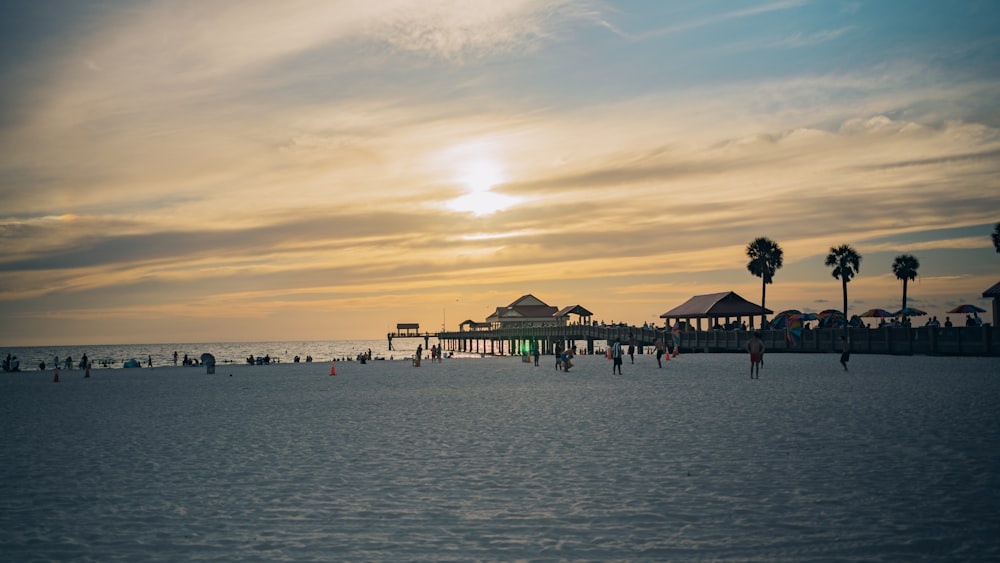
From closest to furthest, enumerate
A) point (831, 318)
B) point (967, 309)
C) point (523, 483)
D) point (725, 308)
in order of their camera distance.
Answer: point (523, 483) → point (967, 309) → point (831, 318) → point (725, 308)

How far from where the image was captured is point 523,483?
11.6 meters

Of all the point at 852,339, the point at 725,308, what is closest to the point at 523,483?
the point at 852,339

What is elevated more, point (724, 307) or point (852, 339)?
point (724, 307)

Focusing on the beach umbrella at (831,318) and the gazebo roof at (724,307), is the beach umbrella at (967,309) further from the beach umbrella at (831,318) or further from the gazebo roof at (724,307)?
the gazebo roof at (724,307)

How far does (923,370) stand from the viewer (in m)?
36.7

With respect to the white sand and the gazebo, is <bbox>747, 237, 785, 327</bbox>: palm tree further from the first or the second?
the white sand

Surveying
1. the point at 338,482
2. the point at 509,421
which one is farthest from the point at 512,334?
the point at 338,482

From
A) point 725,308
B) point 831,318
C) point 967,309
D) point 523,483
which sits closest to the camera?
point 523,483

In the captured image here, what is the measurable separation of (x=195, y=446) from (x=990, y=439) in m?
14.3

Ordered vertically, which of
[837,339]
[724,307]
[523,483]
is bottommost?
[523,483]

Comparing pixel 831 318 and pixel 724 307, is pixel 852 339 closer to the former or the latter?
pixel 831 318

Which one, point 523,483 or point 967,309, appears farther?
point 967,309

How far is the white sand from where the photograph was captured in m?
8.20

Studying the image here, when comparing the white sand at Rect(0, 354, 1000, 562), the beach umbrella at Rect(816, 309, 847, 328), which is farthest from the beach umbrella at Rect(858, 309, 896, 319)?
the white sand at Rect(0, 354, 1000, 562)
